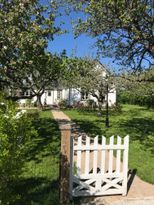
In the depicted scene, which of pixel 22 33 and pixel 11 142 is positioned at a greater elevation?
pixel 22 33

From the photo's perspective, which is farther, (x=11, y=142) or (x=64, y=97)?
(x=64, y=97)

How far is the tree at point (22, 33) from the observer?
1095 centimetres

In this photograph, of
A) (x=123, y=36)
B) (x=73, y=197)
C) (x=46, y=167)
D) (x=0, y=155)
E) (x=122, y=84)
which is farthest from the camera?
(x=122, y=84)

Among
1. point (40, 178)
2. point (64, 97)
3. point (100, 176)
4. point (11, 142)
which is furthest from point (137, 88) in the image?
point (11, 142)

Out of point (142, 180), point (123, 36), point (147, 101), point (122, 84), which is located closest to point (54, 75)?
point (123, 36)

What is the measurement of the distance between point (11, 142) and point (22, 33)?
6.38 meters

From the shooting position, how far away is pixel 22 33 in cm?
1085

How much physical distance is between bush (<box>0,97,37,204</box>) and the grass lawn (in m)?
0.35

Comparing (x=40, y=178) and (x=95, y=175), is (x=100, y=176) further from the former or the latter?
(x=40, y=178)

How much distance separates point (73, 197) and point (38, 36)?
20.5ft

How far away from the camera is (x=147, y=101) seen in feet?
169

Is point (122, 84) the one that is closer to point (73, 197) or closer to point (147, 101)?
point (147, 101)

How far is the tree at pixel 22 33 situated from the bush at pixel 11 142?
19.2 feet

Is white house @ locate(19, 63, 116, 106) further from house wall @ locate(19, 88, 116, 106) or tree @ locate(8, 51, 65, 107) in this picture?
tree @ locate(8, 51, 65, 107)
